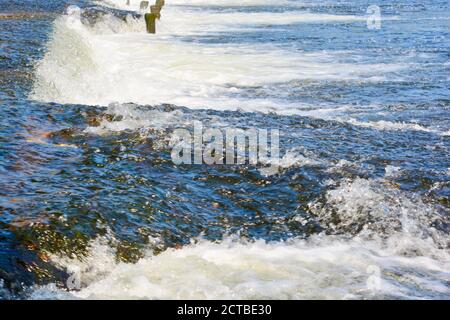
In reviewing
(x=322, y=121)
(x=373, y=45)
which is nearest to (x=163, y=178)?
(x=322, y=121)

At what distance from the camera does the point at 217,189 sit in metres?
7.45

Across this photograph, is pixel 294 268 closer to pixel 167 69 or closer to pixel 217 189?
pixel 217 189

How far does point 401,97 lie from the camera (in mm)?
13727

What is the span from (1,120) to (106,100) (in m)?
3.88

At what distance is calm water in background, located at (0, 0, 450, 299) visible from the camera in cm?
553

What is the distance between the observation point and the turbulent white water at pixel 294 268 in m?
5.28

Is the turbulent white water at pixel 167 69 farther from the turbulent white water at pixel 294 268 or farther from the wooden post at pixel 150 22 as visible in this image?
the turbulent white water at pixel 294 268

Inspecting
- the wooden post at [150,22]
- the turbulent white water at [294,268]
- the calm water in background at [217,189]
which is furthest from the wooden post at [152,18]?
the turbulent white water at [294,268]

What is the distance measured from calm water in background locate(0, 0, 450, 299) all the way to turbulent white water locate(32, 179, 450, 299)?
2 centimetres

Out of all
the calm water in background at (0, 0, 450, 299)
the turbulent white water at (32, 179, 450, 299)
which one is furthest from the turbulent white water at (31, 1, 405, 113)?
the turbulent white water at (32, 179, 450, 299)

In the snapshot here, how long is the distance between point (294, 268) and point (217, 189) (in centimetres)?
186

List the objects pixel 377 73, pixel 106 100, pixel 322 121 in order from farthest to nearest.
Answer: pixel 377 73 < pixel 106 100 < pixel 322 121

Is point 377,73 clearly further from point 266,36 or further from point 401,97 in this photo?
point 266,36

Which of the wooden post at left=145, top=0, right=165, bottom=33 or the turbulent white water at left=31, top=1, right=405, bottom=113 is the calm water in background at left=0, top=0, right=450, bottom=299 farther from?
the wooden post at left=145, top=0, right=165, bottom=33
